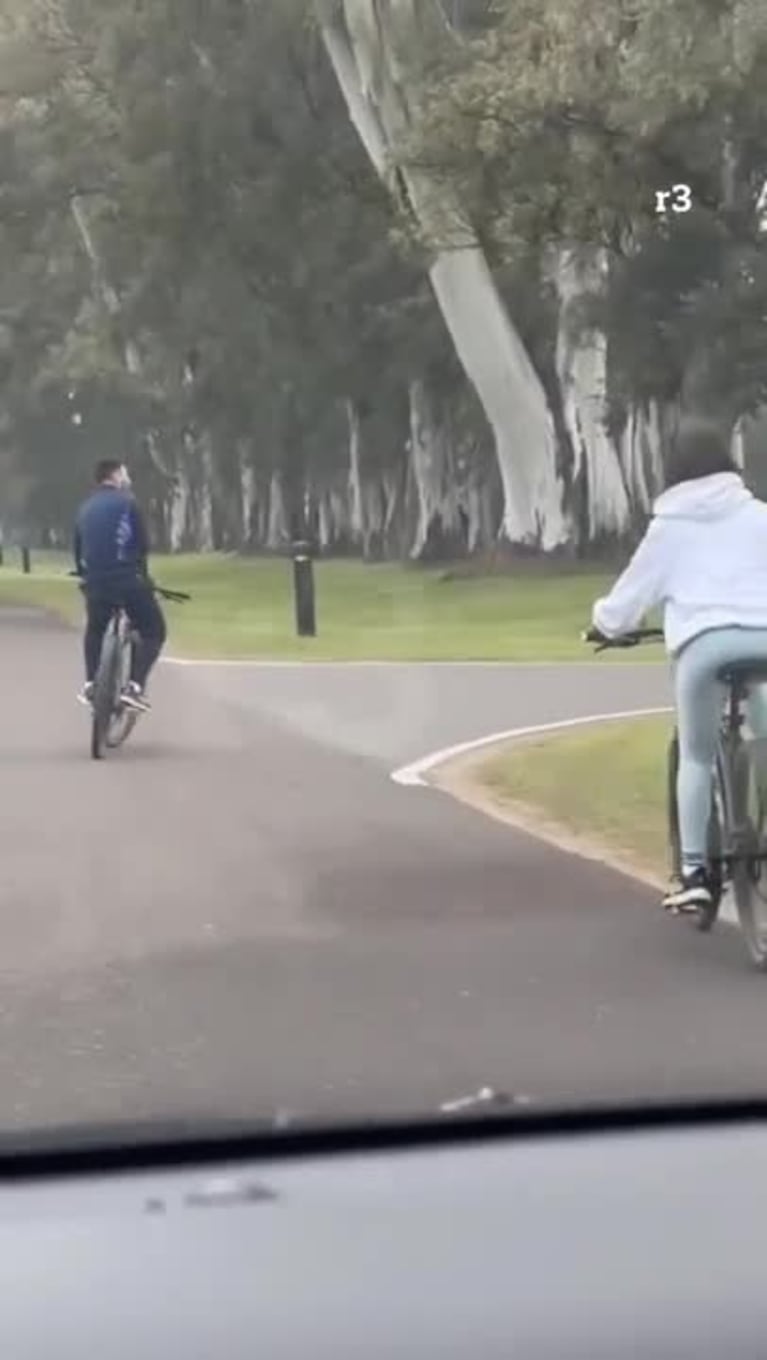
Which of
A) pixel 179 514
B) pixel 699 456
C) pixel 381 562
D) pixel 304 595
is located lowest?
pixel 381 562

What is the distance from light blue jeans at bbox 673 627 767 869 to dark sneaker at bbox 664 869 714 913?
0.14 ft

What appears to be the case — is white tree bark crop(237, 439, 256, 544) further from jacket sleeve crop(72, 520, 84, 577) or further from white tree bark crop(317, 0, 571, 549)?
jacket sleeve crop(72, 520, 84, 577)

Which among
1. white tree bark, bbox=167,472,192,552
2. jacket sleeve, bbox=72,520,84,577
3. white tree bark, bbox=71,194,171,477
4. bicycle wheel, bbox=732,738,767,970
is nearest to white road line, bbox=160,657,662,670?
jacket sleeve, bbox=72,520,84,577

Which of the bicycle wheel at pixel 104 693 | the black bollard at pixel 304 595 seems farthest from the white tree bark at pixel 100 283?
the bicycle wheel at pixel 104 693

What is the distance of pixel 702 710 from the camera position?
33.0 ft

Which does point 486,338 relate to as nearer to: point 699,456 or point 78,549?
point 78,549

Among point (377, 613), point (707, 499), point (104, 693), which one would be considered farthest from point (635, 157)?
point (707, 499)

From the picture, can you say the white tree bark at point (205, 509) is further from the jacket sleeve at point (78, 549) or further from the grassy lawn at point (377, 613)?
the jacket sleeve at point (78, 549)

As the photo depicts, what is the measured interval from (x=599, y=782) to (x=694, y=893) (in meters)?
5.61

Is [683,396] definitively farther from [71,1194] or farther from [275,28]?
[71,1194]

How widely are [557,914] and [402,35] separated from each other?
32.4 meters

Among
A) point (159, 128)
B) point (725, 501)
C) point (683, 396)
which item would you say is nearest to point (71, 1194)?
point (725, 501)

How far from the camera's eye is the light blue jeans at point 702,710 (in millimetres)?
10000

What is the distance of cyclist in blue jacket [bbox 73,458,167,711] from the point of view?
18.6 metres
